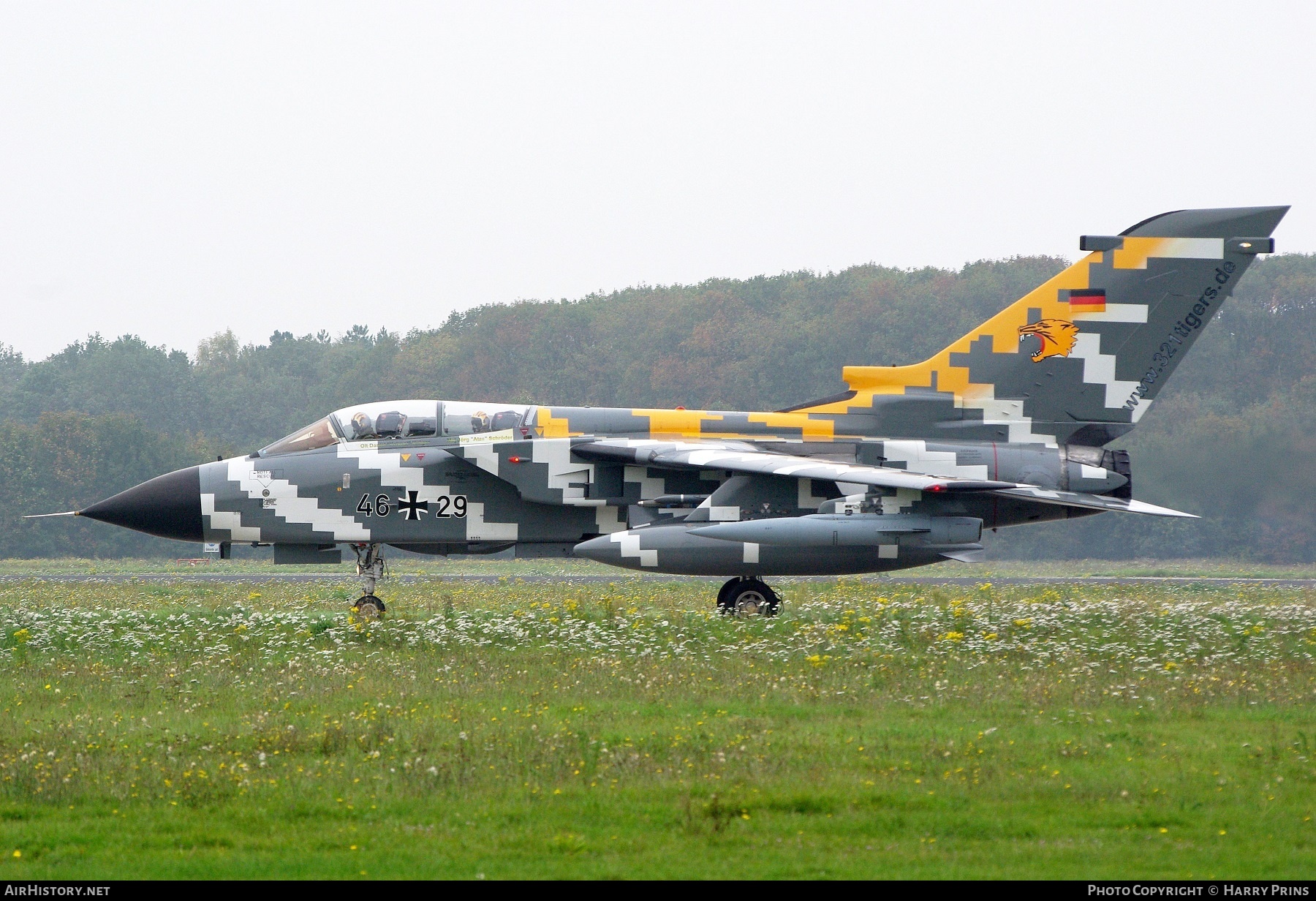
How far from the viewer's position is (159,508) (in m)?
15.9

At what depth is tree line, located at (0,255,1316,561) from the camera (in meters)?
27.7

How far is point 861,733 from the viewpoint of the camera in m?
8.52

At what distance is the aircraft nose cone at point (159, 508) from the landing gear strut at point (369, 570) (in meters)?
2.04

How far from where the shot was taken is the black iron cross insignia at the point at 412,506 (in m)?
16.1

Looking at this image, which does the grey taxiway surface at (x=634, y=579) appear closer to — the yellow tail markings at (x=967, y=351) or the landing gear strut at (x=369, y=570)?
the yellow tail markings at (x=967, y=351)

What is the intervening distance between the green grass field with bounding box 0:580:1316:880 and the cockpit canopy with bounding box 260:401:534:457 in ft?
8.69

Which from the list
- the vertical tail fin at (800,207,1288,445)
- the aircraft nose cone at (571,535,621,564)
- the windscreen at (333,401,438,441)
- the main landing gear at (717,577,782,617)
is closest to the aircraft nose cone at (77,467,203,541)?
the windscreen at (333,401,438,441)

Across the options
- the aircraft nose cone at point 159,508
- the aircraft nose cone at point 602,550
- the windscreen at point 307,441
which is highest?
the windscreen at point 307,441

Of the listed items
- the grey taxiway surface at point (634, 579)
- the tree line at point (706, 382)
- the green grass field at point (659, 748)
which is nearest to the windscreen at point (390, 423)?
the green grass field at point (659, 748)

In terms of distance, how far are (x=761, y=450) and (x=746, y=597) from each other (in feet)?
6.36

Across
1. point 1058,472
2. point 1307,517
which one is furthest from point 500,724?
point 1307,517

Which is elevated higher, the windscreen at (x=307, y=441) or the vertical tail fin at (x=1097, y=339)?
the vertical tail fin at (x=1097, y=339)

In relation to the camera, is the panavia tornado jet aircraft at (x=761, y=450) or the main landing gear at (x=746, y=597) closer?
the panavia tornado jet aircraft at (x=761, y=450)
